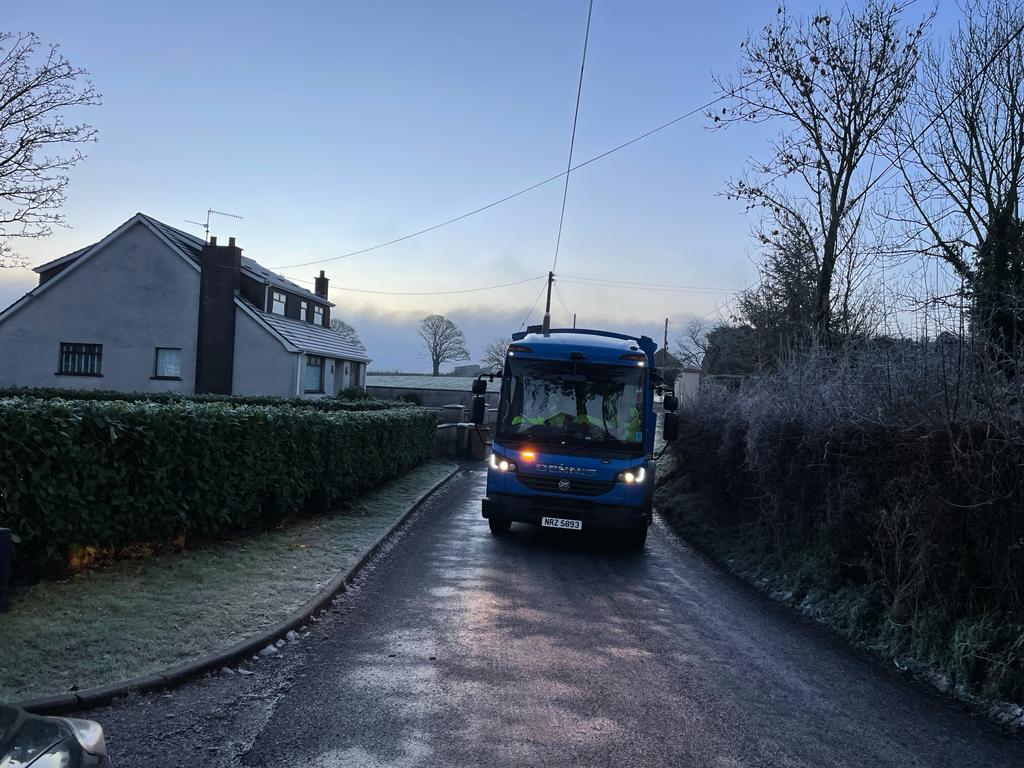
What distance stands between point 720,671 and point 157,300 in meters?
32.6

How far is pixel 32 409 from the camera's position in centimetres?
621

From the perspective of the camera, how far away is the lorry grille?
10.4 m

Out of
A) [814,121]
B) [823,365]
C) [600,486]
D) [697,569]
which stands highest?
[814,121]

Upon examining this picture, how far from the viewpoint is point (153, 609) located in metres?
5.99

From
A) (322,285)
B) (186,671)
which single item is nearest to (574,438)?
(186,671)

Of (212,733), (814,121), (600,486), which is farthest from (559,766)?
(814,121)

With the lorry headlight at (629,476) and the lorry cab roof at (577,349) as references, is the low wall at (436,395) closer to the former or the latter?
the lorry cab roof at (577,349)

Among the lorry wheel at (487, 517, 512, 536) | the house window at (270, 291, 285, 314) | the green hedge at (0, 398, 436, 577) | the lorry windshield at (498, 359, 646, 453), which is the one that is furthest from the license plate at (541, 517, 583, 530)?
the house window at (270, 291, 285, 314)

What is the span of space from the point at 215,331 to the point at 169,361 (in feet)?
8.59

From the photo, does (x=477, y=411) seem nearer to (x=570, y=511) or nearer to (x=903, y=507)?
(x=570, y=511)

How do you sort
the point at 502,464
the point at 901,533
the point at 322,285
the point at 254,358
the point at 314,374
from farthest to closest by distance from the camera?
the point at 322,285 < the point at 314,374 < the point at 254,358 < the point at 502,464 < the point at 901,533

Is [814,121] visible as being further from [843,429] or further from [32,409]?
[32,409]

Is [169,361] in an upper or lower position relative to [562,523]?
upper

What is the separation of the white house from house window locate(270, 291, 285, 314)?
2034mm
